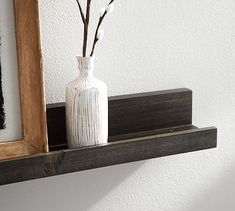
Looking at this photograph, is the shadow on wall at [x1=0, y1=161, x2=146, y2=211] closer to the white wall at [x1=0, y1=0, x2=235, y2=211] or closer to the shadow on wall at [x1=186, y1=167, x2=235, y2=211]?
the white wall at [x1=0, y1=0, x2=235, y2=211]

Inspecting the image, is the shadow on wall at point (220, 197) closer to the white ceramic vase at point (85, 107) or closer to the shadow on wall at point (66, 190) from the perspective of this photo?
the shadow on wall at point (66, 190)

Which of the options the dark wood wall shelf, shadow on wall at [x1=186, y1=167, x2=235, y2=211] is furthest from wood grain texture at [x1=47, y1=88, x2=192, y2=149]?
shadow on wall at [x1=186, y1=167, x2=235, y2=211]

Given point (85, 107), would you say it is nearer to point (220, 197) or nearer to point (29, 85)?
point (29, 85)

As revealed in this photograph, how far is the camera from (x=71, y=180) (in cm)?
69

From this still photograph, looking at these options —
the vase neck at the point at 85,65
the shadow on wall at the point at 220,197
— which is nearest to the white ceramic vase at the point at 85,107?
the vase neck at the point at 85,65

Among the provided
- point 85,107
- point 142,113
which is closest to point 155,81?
point 142,113

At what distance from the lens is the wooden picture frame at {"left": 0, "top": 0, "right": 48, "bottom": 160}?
0.55 meters

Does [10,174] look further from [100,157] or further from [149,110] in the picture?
[149,110]

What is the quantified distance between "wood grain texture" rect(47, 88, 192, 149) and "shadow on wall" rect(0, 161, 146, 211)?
64mm

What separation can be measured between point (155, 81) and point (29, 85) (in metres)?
0.20

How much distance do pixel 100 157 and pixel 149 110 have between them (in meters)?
0.12

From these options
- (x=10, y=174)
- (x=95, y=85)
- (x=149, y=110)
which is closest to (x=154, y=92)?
(x=149, y=110)

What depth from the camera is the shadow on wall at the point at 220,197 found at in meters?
0.79

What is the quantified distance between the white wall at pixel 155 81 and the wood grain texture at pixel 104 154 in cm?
9
